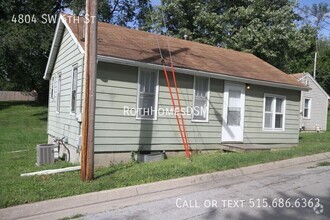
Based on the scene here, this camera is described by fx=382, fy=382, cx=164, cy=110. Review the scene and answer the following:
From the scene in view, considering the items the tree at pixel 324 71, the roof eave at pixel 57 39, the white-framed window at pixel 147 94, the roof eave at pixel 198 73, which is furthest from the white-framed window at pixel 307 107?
the tree at pixel 324 71

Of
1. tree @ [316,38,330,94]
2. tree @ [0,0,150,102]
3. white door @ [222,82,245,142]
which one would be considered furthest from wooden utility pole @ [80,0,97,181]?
tree @ [316,38,330,94]

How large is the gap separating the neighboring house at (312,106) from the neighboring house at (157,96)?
11.4 meters

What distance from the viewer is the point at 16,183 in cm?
771

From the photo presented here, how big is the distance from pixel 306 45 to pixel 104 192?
24.3 metres

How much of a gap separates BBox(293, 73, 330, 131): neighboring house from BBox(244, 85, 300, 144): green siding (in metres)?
11.2

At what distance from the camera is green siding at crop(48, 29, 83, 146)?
35.0 ft

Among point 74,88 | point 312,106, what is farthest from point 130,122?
point 312,106

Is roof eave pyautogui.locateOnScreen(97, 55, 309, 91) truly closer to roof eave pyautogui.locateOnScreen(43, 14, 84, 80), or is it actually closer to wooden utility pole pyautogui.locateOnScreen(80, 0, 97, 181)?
roof eave pyautogui.locateOnScreen(43, 14, 84, 80)

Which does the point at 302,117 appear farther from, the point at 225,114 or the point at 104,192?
the point at 104,192

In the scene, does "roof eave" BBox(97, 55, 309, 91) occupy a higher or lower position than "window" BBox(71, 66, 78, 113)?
higher

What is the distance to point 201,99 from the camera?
39.7ft

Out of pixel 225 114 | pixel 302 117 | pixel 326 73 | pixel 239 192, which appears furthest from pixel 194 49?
pixel 326 73

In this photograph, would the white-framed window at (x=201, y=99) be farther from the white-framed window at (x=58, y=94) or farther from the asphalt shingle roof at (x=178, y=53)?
the white-framed window at (x=58, y=94)

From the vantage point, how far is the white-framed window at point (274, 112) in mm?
14102
